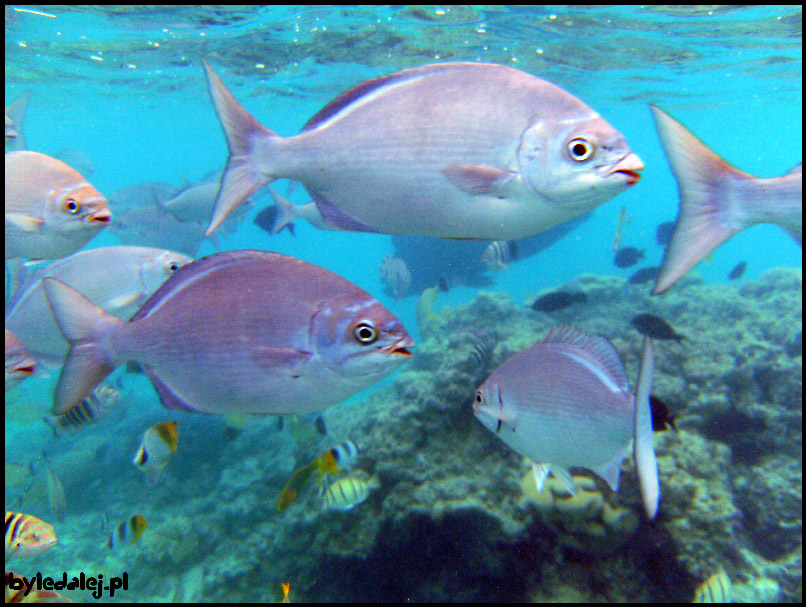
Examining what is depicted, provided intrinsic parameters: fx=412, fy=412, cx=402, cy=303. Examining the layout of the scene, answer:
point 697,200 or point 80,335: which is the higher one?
point 697,200

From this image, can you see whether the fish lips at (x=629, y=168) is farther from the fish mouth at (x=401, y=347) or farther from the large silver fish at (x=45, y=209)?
the large silver fish at (x=45, y=209)

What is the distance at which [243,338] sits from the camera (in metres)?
1.59

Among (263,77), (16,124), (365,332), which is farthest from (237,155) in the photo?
(263,77)

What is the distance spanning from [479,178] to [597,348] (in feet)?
5.08

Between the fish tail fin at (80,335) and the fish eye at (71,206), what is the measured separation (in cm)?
72

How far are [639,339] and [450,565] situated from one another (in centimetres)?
433

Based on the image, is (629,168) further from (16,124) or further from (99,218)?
(16,124)

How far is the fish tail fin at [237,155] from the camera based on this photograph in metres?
1.53

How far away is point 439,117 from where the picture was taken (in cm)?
147

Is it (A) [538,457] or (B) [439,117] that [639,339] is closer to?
(A) [538,457]

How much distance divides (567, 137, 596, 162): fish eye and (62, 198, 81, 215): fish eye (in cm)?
239

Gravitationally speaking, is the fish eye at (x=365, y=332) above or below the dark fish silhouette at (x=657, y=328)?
above

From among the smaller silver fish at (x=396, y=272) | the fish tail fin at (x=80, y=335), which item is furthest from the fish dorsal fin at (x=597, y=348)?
the smaller silver fish at (x=396, y=272)

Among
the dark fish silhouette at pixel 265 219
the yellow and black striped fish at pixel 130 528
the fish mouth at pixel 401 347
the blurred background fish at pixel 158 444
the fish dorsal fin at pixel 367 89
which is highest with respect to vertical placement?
the fish dorsal fin at pixel 367 89
